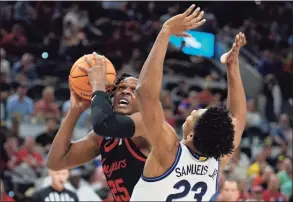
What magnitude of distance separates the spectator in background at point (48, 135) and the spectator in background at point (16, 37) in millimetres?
3146

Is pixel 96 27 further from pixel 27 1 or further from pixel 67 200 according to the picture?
pixel 67 200

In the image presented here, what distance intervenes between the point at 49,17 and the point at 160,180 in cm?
1079

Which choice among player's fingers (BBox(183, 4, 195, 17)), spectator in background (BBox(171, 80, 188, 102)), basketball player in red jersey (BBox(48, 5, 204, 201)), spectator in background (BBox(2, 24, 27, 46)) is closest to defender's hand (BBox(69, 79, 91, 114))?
basketball player in red jersey (BBox(48, 5, 204, 201))

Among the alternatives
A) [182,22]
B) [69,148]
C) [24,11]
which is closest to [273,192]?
[69,148]

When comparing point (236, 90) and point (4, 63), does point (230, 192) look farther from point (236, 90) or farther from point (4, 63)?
point (4, 63)

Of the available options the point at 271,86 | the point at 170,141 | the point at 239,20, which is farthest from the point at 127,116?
the point at 239,20

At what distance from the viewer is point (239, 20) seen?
52.2ft

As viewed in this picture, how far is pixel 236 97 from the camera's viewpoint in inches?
176

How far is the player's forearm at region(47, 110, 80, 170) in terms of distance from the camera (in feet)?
15.0

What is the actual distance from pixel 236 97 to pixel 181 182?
39.7 inches

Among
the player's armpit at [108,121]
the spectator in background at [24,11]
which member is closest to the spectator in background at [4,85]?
the spectator in background at [24,11]

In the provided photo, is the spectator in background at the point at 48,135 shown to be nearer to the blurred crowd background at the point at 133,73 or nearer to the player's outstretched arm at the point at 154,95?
the blurred crowd background at the point at 133,73

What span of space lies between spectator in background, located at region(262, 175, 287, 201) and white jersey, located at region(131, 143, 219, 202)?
19.6ft

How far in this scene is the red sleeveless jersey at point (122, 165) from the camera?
4301mm
